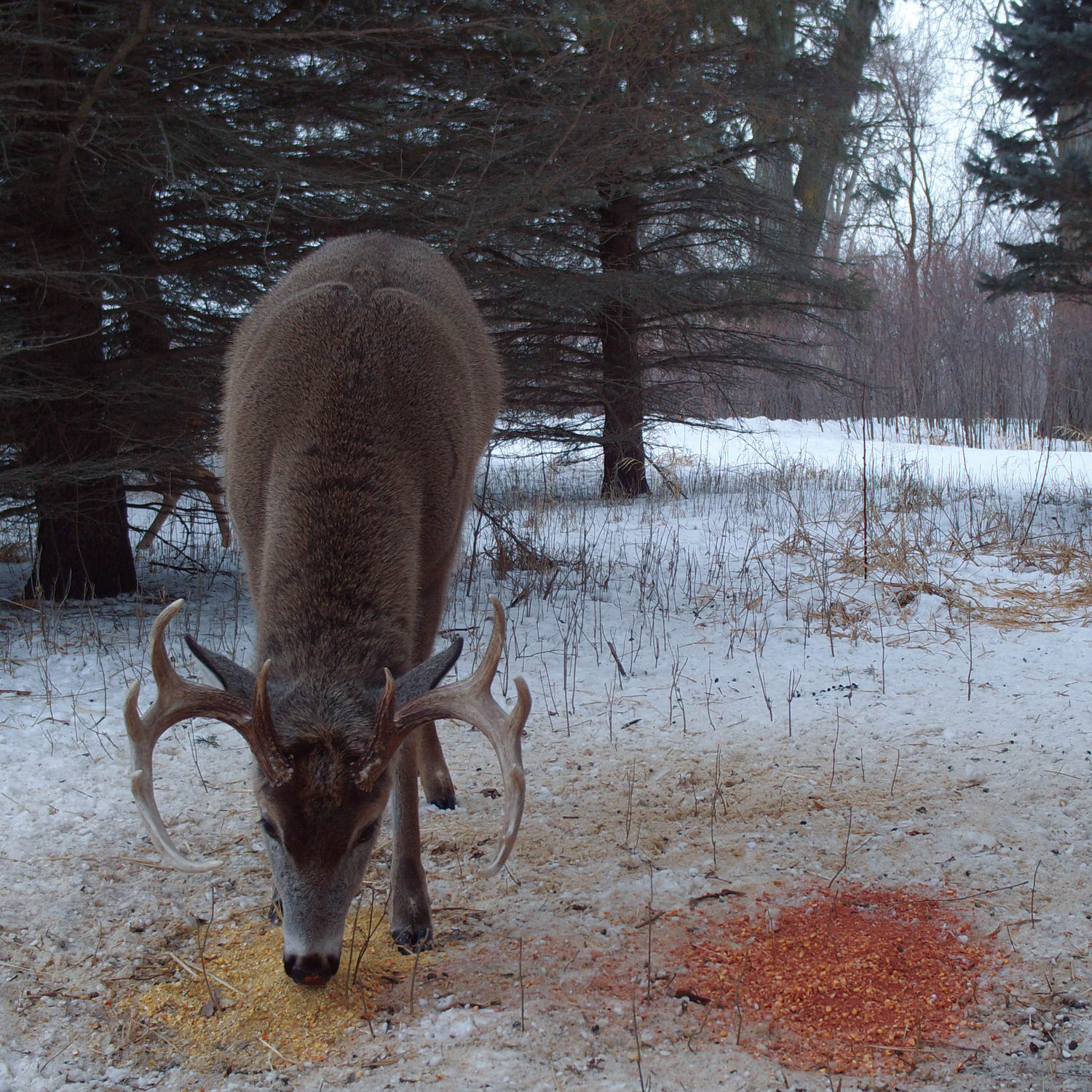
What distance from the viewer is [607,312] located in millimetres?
10766

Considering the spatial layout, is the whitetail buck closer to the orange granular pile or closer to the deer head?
the deer head

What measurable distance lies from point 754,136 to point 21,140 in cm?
797

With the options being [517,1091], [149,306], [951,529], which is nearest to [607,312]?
[951,529]

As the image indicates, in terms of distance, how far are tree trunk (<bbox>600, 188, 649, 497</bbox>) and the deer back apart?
6338mm

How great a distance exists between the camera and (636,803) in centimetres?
419

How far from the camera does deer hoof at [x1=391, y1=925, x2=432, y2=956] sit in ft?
10.4

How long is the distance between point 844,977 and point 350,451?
2253 millimetres

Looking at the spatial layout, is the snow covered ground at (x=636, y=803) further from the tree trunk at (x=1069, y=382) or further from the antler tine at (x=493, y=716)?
the tree trunk at (x=1069, y=382)

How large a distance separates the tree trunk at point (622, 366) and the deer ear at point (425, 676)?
7.93 meters

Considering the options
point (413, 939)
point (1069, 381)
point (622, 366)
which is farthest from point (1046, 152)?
point (1069, 381)

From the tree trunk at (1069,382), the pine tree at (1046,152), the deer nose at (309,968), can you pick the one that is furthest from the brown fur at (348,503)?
the tree trunk at (1069,382)

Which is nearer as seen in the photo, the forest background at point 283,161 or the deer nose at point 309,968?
the deer nose at point 309,968

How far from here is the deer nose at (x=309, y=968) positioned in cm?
Result: 266

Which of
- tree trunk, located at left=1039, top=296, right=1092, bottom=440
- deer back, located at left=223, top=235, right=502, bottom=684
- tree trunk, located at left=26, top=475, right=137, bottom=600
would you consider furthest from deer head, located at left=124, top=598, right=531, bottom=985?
tree trunk, located at left=1039, top=296, right=1092, bottom=440
